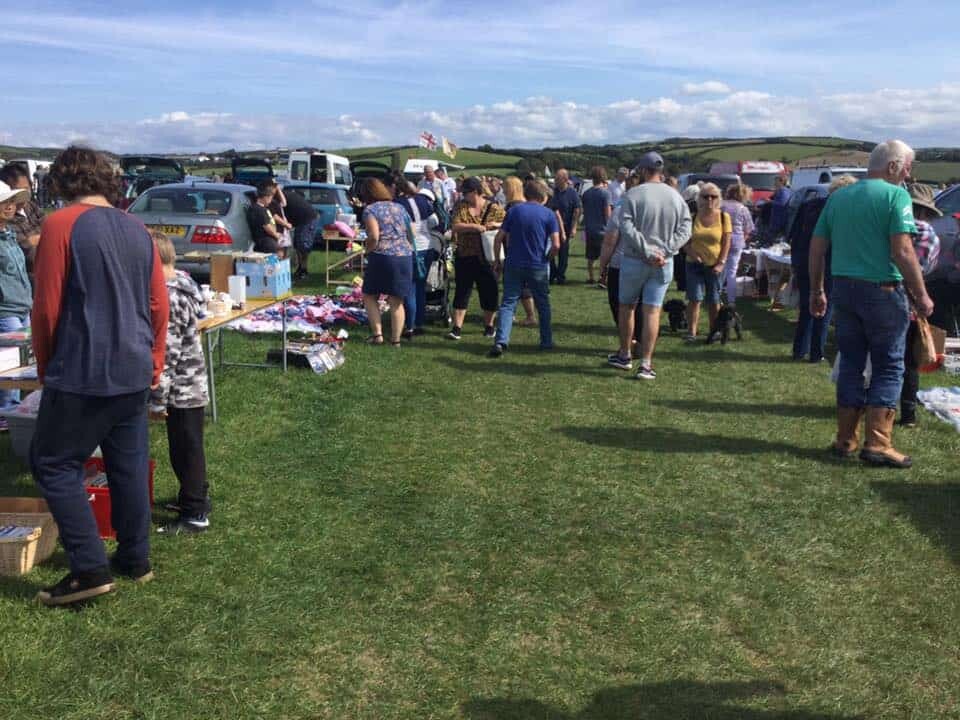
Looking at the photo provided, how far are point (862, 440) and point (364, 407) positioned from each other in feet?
11.8

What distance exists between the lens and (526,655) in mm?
3197

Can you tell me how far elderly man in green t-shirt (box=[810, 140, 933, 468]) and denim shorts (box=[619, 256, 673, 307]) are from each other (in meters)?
1.91

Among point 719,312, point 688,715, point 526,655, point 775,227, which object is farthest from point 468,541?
point 775,227

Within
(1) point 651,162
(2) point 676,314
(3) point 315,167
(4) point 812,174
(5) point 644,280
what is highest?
(4) point 812,174

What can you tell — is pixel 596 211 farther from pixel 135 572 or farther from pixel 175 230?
pixel 135 572

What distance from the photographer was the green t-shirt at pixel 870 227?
196 inches

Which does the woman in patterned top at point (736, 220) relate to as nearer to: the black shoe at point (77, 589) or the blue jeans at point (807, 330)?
the blue jeans at point (807, 330)

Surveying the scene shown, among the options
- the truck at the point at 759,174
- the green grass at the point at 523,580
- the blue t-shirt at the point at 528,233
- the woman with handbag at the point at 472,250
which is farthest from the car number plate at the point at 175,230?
the truck at the point at 759,174

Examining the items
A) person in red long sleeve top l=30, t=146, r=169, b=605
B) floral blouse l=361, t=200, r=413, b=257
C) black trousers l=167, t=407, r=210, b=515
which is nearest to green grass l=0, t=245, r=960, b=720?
black trousers l=167, t=407, r=210, b=515

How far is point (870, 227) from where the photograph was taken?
16.7ft

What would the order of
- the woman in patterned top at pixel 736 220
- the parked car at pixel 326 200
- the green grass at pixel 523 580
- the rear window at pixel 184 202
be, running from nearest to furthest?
the green grass at pixel 523 580, the woman in patterned top at pixel 736 220, the rear window at pixel 184 202, the parked car at pixel 326 200

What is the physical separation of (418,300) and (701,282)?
10.3 feet

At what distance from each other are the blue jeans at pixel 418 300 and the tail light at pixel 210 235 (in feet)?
8.98

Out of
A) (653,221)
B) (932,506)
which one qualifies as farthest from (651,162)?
(932,506)
